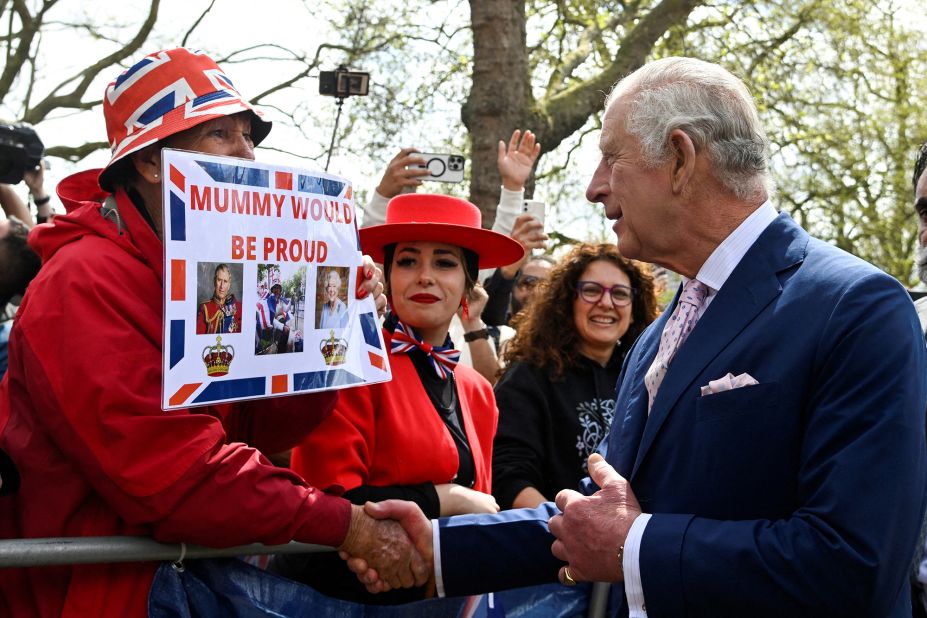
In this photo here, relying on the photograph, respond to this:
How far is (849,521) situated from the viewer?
186cm

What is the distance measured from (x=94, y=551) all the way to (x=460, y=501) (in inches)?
47.1

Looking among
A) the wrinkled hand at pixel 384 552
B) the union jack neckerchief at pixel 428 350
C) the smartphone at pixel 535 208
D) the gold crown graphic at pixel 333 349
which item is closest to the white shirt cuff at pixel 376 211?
the smartphone at pixel 535 208

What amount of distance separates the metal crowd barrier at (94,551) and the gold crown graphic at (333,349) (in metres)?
0.55

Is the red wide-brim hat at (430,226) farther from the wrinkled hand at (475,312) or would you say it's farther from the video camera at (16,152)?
the video camera at (16,152)

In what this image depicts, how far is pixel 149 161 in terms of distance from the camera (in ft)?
8.23

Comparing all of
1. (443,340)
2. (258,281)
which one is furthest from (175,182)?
(443,340)

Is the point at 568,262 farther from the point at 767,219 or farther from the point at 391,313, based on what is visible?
the point at 767,219

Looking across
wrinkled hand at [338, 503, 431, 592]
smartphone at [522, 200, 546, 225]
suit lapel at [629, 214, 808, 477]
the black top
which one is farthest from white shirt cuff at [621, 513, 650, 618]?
smartphone at [522, 200, 546, 225]

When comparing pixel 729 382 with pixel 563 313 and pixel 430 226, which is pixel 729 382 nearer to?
pixel 430 226

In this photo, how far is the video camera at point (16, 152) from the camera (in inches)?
193

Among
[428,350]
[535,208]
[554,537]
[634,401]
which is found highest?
[535,208]

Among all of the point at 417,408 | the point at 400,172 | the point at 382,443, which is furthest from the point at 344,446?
the point at 400,172

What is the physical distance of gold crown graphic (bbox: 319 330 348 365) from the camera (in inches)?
103

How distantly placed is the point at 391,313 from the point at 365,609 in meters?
1.17
